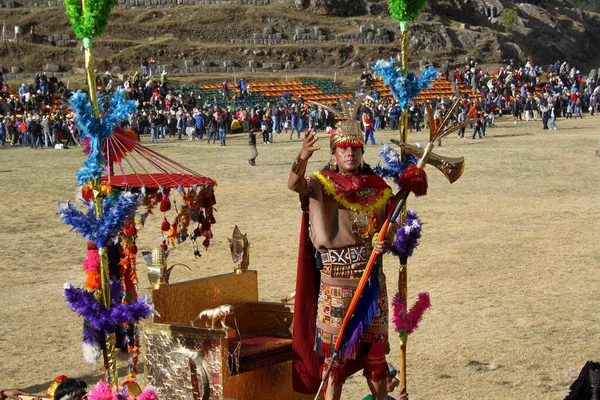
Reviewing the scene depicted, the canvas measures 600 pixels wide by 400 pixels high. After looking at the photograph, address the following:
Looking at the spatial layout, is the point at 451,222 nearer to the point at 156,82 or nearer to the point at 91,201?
the point at 91,201

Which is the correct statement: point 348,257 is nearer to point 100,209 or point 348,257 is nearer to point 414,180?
point 414,180

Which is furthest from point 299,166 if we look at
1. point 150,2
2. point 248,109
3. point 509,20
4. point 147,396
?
point 509,20

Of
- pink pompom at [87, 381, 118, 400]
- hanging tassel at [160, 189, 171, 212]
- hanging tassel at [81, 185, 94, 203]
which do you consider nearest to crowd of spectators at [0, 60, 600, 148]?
hanging tassel at [160, 189, 171, 212]

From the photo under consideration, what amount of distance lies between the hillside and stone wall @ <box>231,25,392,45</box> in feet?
0.23

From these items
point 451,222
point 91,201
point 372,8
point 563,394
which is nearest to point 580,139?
point 451,222

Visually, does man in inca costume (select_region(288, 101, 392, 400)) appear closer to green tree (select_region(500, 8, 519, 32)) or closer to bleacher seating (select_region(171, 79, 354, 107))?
bleacher seating (select_region(171, 79, 354, 107))

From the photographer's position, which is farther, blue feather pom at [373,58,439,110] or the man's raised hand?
blue feather pom at [373,58,439,110]

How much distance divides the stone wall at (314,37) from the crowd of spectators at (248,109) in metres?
12.4

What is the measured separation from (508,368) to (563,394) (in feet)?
2.79

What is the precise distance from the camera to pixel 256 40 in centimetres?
6725

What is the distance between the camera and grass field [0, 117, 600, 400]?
29.4 feet

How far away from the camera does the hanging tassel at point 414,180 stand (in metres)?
6.42

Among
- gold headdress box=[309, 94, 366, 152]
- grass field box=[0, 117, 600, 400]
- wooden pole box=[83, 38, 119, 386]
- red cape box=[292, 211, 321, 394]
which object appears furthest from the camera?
grass field box=[0, 117, 600, 400]

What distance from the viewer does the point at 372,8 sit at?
76000mm
